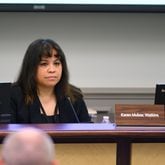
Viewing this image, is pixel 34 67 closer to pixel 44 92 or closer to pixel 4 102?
pixel 44 92

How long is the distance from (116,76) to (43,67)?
4.68ft

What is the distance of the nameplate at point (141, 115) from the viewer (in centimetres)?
145

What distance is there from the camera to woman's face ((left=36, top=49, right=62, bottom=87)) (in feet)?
7.04

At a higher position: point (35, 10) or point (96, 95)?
point (35, 10)

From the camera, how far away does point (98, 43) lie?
347 cm

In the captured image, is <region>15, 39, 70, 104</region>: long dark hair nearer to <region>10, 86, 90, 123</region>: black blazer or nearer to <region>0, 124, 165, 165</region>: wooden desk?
<region>10, 86, 90, 123</region>: black blazer

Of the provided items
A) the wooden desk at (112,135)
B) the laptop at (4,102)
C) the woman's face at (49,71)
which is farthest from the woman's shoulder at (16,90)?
the wooden desk at (112,135)

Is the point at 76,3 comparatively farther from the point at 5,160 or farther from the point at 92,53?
the point at 5,160

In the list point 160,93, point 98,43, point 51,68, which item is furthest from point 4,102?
point 98,43

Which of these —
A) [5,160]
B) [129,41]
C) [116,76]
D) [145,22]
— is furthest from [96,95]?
[5,160]

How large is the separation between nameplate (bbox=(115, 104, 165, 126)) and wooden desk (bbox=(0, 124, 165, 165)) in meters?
0.05

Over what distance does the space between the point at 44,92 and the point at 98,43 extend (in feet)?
4.47

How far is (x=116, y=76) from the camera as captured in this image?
352 cm

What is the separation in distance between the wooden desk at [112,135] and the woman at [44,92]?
0.65 metres
